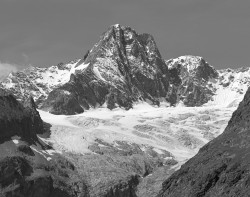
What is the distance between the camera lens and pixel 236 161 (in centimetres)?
9788

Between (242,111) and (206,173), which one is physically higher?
(242,111)

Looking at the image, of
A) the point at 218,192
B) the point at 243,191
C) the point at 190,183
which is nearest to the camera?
the point at 243,191

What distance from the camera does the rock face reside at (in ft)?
310

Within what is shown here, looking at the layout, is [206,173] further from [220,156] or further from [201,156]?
[201,156]

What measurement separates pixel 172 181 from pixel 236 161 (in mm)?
14484

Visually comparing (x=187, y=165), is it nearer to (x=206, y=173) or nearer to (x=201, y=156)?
(x=201, y=156)

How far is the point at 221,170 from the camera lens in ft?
326

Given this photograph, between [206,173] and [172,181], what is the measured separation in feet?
31.3

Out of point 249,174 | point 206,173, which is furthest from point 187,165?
point 249,174

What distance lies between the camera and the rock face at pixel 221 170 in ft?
310

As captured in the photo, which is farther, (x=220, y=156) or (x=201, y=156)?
(x=201, y=156)

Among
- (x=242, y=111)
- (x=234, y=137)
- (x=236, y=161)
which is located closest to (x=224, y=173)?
(x=236, y=161)

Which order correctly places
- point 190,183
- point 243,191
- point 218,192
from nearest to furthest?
point 243,191
point 218,192
point 190,183

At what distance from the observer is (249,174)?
305ft
